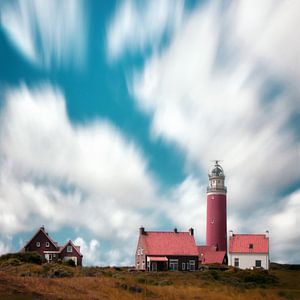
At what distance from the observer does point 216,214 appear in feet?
270

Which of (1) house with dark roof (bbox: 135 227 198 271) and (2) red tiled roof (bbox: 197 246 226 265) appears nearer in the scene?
(1) house with dark roof (bbox: 135 227 198 271)

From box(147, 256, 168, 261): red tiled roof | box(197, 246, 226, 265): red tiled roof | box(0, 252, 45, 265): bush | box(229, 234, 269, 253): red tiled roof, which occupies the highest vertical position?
box(229, 234, 269, 253): red tiled roof

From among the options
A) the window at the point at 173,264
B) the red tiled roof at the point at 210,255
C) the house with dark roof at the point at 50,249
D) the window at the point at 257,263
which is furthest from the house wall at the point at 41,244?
the window at the point at 257,263

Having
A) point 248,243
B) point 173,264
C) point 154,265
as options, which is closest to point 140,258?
point 154,265

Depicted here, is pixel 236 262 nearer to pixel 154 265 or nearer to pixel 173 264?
pixel 173 264

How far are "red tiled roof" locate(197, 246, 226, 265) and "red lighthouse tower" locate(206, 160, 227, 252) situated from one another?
112cm

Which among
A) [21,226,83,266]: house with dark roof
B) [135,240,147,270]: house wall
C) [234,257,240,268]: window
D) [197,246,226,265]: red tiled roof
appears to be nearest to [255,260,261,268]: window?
[234,257,240,268]: window

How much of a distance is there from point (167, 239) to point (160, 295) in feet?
149

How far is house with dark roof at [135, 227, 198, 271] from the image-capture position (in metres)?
70.9

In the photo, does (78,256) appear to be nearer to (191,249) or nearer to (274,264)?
(191,249)

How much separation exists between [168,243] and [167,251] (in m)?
1.61

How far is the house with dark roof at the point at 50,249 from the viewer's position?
73500 millimetres

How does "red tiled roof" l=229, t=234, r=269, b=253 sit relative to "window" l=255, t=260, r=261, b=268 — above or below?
above

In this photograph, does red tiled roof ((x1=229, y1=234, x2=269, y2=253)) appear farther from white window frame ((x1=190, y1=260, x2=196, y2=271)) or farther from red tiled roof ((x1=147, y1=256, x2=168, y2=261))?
red tiled roof ((x1=147, y1=256, x2=168, y2=261))
